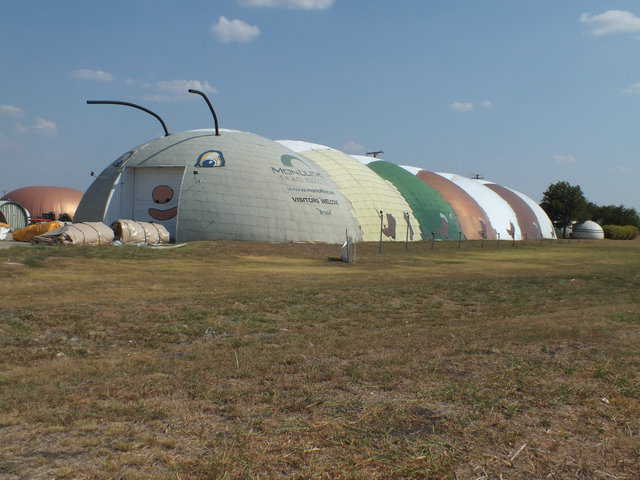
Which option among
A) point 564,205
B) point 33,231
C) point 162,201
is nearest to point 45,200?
point 33,231

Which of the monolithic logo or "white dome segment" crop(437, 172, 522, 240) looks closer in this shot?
the monolithic logo

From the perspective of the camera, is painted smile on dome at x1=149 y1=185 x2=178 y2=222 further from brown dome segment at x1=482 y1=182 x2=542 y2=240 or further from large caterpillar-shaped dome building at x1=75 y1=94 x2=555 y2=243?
brown dome segment at x1=482 y1=182 x2=542 y2=240

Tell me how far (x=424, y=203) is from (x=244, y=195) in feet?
71.8

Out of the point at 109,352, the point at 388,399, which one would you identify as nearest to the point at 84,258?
the point at 109,352

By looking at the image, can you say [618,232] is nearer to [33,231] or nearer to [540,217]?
[540,217]

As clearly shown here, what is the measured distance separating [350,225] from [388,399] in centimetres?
3798

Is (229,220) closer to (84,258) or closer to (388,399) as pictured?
(84,258)

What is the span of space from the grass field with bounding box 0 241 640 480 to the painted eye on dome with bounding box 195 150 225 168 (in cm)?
2493

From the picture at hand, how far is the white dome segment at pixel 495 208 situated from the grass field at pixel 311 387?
5139 centimetres

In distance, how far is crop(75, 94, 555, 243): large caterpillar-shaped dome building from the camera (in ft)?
124

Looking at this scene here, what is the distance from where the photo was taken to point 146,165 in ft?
130

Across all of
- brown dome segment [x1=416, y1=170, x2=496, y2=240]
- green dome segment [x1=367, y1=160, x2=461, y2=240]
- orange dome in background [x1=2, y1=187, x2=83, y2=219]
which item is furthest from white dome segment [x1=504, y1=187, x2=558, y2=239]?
orange dome in background [x1=2, y1=187, x2=83, y2=219]

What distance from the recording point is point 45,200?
9150 centimetres

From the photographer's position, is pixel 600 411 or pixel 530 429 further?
pixel 600 411
